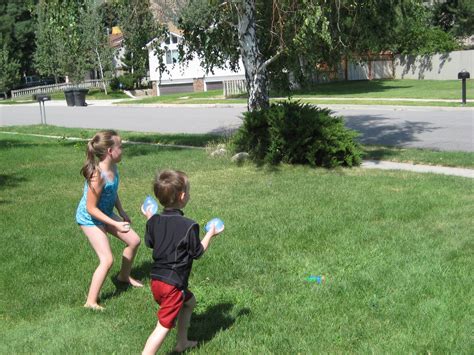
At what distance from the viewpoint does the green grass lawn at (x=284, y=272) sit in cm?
428

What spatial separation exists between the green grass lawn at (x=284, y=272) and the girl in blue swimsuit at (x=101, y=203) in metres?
0.31

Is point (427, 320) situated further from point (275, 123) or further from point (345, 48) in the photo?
point (345, 48)

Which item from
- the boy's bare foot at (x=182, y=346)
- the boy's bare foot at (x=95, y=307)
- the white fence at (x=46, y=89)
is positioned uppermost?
the white fence at (x=46, y=89)

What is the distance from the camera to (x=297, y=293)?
502 centimetres

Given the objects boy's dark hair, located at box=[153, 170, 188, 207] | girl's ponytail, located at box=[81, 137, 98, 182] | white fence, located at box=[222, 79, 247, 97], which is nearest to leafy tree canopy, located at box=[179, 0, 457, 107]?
girl's ponytail, located at box=[81, 137, 98, 182]

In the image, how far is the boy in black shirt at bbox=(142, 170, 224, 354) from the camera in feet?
12.5

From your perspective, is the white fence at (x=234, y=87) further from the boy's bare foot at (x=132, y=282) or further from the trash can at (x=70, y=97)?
the boy's bare foot at (x=132, y=282)

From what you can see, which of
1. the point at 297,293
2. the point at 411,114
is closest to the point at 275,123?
the point at 297,293

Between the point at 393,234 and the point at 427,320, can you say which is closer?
the point at 427,320

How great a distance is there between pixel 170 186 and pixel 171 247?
1.21ft

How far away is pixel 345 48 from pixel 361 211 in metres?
5.28

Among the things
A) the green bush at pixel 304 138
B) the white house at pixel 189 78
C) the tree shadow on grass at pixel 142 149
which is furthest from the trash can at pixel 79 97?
the green bush at pixel 304 138

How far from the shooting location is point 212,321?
15.2 ft

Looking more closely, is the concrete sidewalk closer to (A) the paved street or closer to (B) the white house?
(A) the paved street
